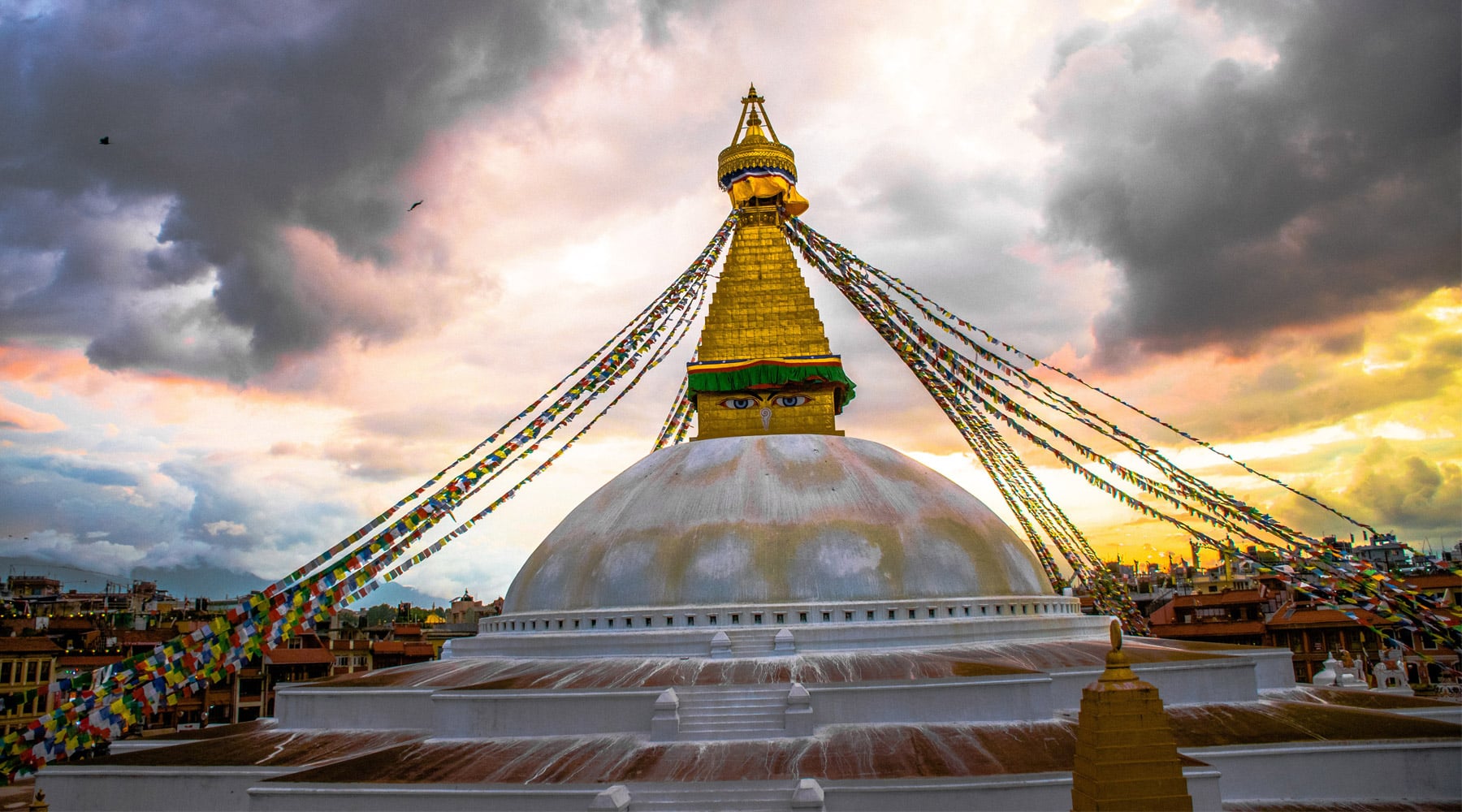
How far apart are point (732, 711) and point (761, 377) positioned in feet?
23.7

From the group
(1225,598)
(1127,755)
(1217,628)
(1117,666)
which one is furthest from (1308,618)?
(1127,755)

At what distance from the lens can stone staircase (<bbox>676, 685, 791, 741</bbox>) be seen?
35.2ft

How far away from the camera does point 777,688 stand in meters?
11.2

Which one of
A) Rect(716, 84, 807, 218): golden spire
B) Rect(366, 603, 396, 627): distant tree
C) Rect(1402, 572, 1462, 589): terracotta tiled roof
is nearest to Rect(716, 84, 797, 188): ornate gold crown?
Rect(716, 84, 807, 218): golden spire

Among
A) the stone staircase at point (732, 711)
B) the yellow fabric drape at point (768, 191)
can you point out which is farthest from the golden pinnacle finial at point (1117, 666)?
the yellow fabric drape at point (768, 191)

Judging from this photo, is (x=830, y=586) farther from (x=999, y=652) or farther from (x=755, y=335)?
(x=755, y=335)

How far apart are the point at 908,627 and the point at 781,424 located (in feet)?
17.6

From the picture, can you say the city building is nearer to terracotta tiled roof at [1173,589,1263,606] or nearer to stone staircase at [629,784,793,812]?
A: stone staircase at [629,784,793,812]

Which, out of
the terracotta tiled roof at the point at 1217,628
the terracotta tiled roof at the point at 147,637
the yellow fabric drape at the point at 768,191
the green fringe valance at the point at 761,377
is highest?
the yellow fabric drape at the point at 768,191

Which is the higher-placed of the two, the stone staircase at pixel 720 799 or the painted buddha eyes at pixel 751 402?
the painted buddha eyes at pixel 751 402

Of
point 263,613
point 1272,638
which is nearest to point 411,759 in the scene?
point 263,613

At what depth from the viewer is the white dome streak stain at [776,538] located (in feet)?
43.9

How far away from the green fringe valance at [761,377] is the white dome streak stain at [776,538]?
1346 millimetres

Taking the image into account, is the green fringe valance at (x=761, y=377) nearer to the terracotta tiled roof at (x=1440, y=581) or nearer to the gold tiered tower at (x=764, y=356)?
the gold tiered tower at (x=764, y=356)
